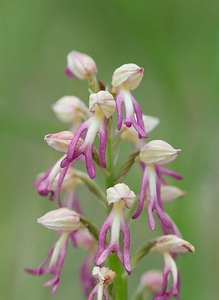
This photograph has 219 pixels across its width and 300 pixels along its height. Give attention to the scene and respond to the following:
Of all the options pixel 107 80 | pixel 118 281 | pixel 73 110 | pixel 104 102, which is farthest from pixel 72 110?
pixel 107 80

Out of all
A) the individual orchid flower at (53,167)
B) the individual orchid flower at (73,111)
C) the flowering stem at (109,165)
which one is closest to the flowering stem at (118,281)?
the flowering stem at (109,165)

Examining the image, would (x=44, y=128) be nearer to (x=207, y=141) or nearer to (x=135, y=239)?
(x=207, y=141)

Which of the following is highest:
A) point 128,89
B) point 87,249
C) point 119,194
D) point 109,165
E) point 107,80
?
point 107,80

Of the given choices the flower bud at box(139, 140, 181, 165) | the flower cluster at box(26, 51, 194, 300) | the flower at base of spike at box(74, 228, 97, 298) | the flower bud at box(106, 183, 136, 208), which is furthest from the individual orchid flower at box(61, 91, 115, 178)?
the flower at base of spike at box(74, 228, 97, 298)

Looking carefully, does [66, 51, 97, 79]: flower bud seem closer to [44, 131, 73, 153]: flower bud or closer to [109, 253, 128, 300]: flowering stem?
[44, 131, 73, 153]: flower bud

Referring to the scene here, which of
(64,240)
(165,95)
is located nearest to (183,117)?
(165,95)

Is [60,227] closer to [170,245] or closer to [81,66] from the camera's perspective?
[170,245]
